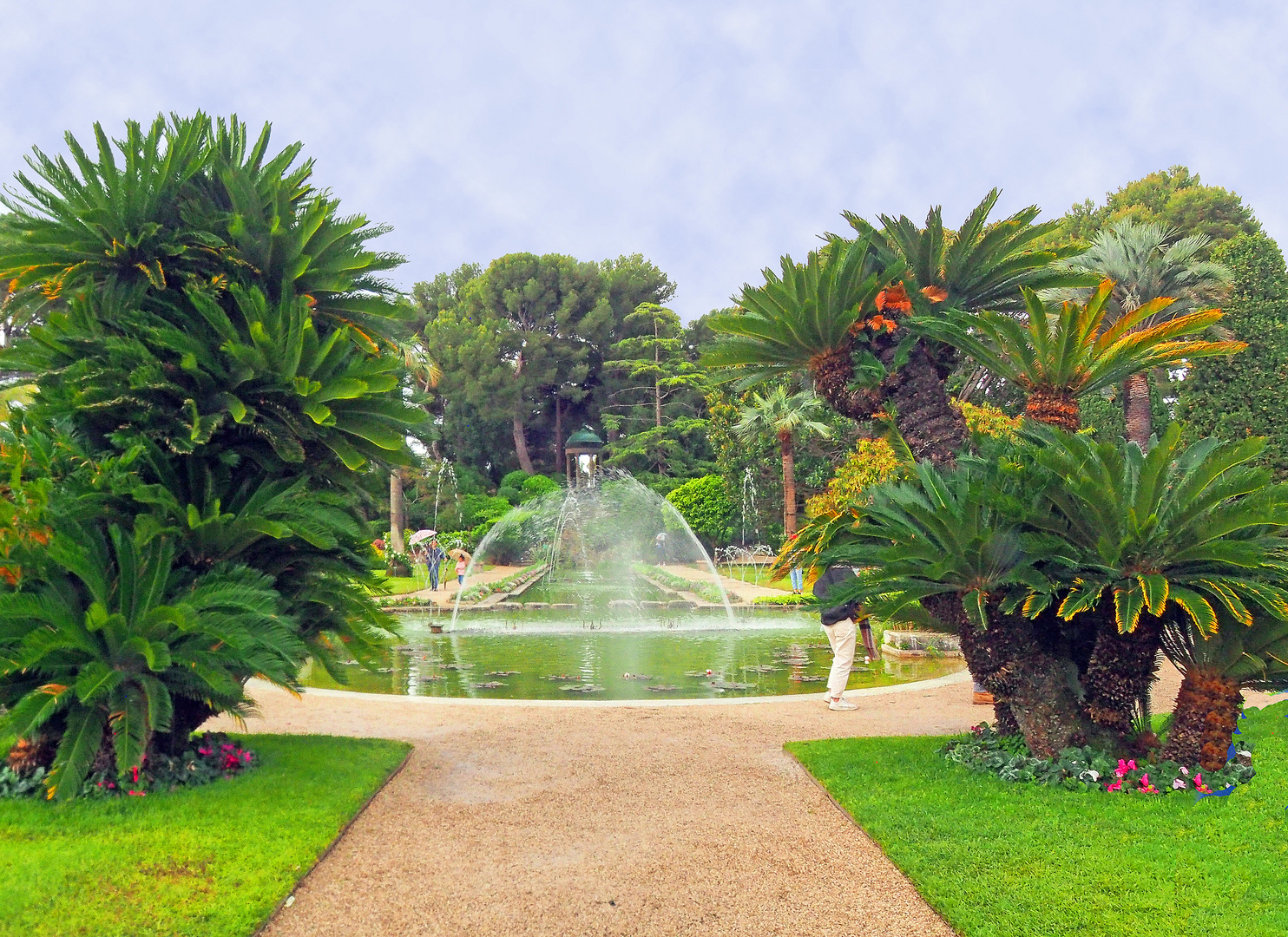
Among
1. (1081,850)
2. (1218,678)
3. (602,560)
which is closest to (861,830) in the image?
(1081,850)

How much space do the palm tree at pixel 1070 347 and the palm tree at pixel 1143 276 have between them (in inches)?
692

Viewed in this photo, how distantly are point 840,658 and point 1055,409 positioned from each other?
11.1 ft

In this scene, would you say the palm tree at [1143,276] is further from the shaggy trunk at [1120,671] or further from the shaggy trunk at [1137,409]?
the shaggy trunk at [1120,671]

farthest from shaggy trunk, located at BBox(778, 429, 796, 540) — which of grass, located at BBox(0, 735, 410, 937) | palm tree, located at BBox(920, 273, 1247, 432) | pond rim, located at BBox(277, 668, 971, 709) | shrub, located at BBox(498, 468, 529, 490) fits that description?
grass, located at BBox(0, 735, 410, 937)

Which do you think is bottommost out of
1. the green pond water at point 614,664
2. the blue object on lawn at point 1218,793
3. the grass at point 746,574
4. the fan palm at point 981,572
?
the green pond water at point 614,664

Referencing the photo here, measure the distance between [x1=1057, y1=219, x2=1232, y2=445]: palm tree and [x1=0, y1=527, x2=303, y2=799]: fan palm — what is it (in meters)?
22.1

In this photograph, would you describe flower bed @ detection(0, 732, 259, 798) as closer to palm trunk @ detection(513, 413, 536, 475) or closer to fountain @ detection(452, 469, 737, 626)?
fountain @ detection(452, 469, 737, 626)

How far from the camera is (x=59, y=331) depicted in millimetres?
5406

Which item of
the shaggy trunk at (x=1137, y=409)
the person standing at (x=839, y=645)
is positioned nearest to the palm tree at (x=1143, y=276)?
the shaggy trunk at (x=1137, y=409)

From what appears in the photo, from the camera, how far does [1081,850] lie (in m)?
4.32

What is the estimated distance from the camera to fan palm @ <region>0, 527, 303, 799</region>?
469 centimetres

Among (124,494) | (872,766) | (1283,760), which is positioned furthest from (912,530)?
(124,494)

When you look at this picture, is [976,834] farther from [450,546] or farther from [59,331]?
[450,546]

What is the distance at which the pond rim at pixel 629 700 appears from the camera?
28.8 ft
